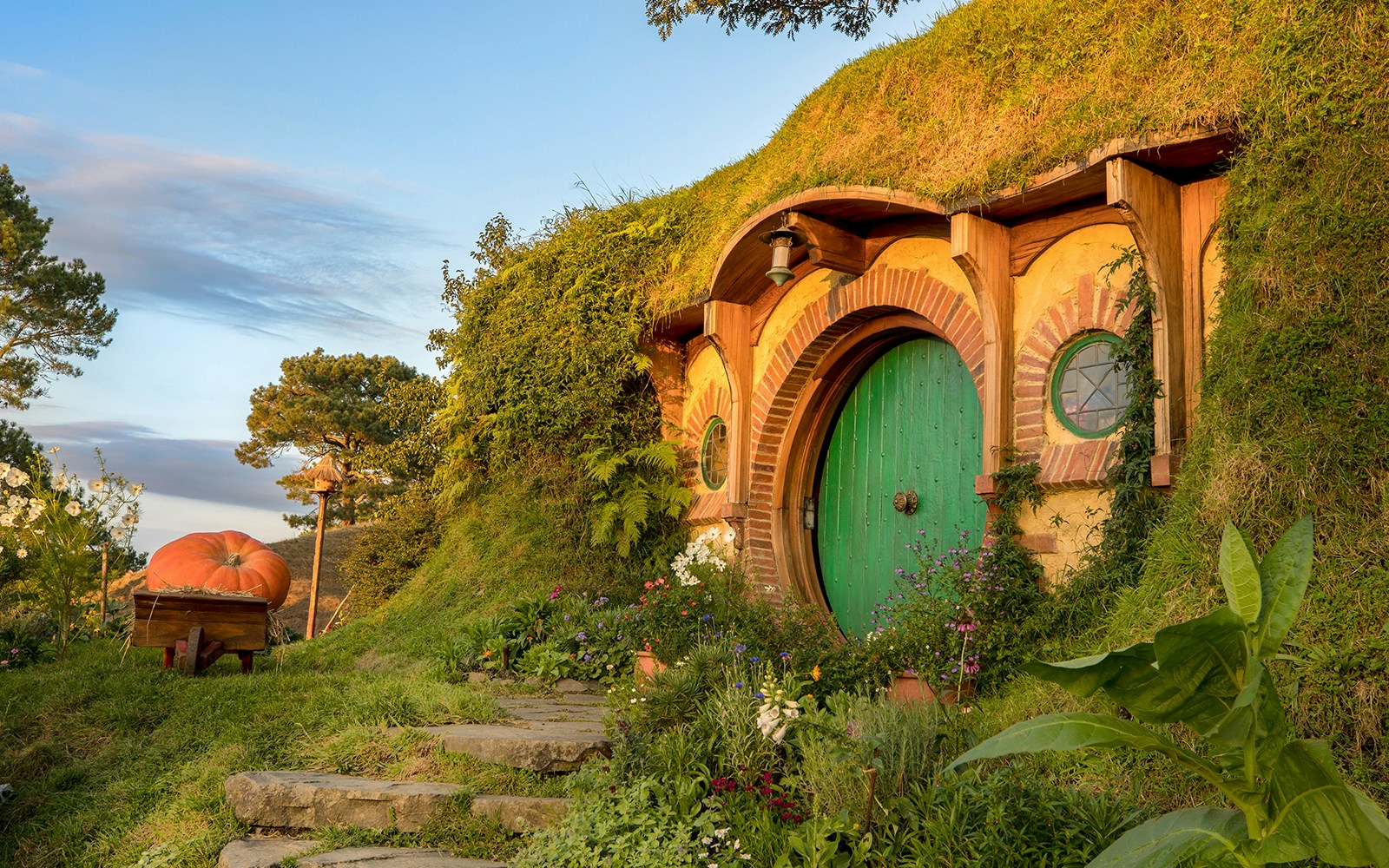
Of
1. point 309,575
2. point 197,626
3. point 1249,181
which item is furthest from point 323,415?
point 1249,181

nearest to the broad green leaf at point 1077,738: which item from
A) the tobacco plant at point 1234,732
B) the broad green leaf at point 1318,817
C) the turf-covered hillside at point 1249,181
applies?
the tobacco plant at point 1234,732

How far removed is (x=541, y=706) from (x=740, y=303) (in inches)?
136

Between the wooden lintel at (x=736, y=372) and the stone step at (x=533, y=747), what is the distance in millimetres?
3060

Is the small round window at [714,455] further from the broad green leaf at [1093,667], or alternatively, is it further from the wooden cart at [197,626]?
the broad green leaf at [1093,667]

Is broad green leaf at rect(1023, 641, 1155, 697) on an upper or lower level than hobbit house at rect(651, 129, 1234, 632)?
lower

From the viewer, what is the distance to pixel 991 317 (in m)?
5.69

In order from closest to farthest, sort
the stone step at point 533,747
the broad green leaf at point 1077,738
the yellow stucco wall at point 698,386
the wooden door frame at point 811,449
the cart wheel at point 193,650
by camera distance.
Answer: the broad green leaf at point 1077,738
the stone step at point 533,747
the cart wheel at point 193,650
the wooden door frame at point 811,449
the yellow stucco wall at point 698,386

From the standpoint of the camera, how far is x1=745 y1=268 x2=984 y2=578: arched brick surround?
6199 millimetres

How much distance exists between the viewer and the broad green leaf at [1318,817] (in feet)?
5.33

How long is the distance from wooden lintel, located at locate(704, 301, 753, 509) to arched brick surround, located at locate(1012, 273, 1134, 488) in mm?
2409

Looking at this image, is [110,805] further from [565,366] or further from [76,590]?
[565,366]

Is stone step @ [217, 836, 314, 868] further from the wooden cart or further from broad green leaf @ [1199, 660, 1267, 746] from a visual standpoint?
broad green leaf @ [1199, 660, 1267, 746]

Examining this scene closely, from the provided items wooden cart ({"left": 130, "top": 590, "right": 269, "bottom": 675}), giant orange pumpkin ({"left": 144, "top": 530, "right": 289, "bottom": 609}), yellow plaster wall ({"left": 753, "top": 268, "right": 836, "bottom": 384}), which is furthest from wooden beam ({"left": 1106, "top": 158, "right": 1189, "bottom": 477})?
giant orange pumpkin ({"left": 144, "top": 530, "right": 289, "bottom": 609})

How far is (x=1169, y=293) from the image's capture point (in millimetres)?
4816
